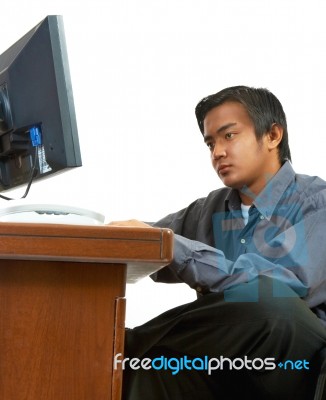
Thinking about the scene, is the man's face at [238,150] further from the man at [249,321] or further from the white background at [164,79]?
the white background at [164,79]

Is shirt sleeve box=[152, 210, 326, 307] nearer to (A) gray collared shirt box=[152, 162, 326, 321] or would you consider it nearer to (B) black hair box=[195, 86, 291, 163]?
(A) gray collared shirt box=[152, 162, 326, 321]

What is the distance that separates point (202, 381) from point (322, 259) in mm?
335

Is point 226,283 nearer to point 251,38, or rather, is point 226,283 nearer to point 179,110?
point 179,110

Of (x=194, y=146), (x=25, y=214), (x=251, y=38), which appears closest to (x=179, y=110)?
(x=194, y=146)

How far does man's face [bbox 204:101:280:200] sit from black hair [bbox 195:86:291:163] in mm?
15

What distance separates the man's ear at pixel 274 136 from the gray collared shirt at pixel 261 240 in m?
Result: 0.13

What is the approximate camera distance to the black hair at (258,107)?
1666 millimetres

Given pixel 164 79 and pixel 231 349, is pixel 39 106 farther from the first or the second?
pixel 164 79

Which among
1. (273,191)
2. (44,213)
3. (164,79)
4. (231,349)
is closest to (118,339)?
(44,213)

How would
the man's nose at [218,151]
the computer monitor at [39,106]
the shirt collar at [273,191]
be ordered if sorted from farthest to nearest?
the man's nose at [218,151] < the shirt collar at [273,191] < the computer monitor at [39,106]

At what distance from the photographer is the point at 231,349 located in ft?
3.30

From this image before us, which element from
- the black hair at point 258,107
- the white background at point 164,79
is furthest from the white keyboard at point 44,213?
the white background at point 164,79

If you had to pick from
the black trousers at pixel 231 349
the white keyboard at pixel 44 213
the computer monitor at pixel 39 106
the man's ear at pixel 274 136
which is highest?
the computer monitor at pixel 39 106

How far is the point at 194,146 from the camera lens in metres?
2.22
